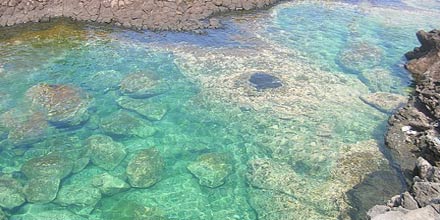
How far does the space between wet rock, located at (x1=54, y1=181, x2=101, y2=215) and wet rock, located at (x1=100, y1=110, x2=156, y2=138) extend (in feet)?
10.1

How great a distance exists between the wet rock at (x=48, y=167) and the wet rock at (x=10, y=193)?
53 cm

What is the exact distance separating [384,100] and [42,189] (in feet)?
48.5

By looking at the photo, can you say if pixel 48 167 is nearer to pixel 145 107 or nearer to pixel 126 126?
pixel 126 126

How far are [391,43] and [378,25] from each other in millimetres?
3315

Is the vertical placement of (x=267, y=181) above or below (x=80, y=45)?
below

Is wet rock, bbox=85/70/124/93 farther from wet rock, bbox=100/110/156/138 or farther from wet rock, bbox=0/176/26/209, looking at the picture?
wet rock, bbox=0/176/26/209

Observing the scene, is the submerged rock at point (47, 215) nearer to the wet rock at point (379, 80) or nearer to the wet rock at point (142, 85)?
the wet rock at point (142, 85)

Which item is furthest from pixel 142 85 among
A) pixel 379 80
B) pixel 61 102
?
pixel 379 80

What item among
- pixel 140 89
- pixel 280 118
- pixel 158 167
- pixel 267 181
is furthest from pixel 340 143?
pixel 140 89

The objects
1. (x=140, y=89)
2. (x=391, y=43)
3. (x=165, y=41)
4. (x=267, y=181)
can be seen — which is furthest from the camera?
(x=391, y=43)

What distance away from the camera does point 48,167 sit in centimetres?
1337

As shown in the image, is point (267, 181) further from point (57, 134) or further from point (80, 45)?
point (80, 45)

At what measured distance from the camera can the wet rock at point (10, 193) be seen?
11922 mm

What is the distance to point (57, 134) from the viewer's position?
601 inches
